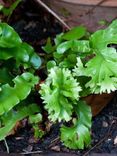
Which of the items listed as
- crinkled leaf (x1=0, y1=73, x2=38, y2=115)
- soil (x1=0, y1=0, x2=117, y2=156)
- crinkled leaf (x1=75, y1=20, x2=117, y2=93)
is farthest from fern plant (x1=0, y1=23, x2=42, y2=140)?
crinkled leaf (x1=75, y1=20, x2=117, y2=93)

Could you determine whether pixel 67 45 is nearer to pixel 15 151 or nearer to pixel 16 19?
pixel 15 151

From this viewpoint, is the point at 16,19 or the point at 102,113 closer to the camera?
the point at 102,113

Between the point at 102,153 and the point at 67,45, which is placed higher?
the point at 67,45

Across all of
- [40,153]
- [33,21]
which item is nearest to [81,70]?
[40,153]

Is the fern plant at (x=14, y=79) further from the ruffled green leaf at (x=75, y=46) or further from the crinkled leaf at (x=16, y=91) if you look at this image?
the ruffled green leaf at (x=75, y=46)

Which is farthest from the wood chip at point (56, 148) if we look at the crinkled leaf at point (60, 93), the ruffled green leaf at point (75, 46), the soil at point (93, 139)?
the ruffled green leaf at point (75, 46)

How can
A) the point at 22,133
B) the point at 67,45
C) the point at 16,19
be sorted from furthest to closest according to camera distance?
the point at 16,19
the point at 22,133
the point at 67,45

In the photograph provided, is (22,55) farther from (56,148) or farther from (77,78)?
(56,148)
